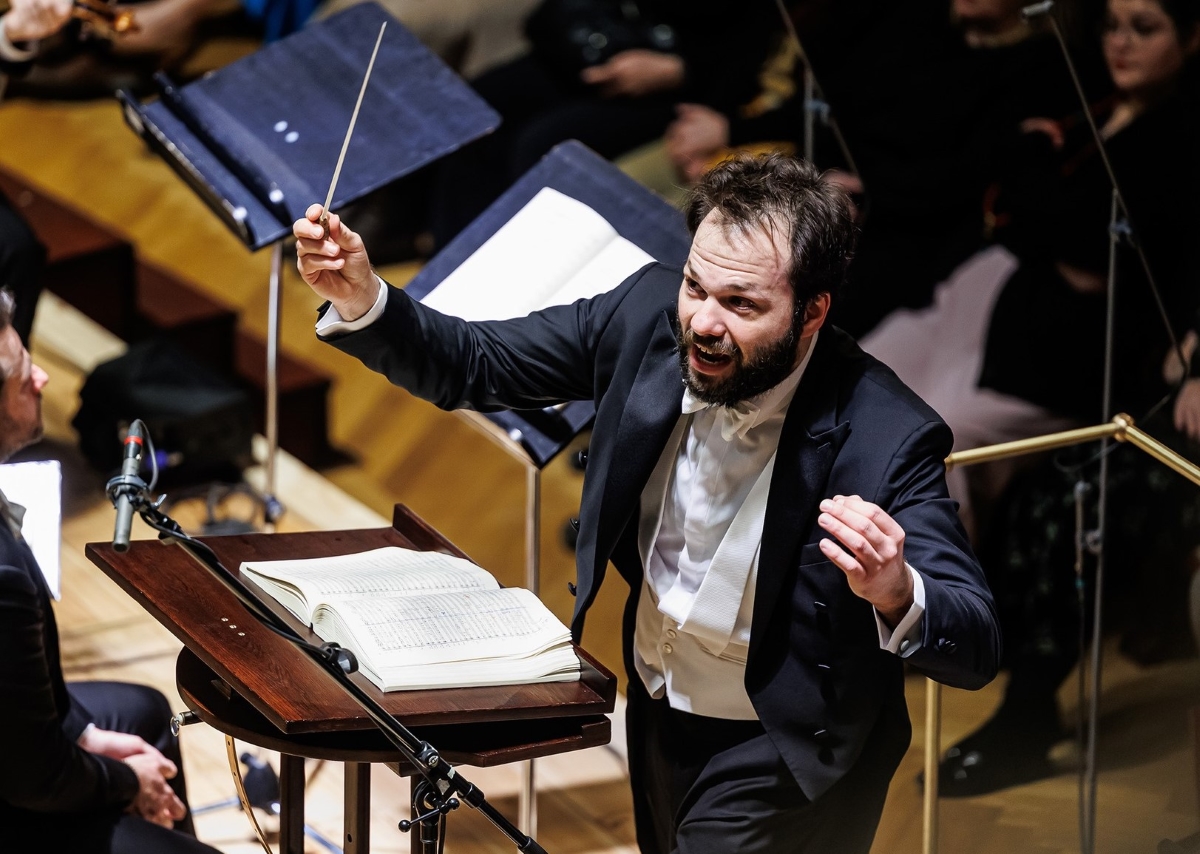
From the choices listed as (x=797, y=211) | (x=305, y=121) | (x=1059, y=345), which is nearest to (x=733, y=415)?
(x=797, y=211)

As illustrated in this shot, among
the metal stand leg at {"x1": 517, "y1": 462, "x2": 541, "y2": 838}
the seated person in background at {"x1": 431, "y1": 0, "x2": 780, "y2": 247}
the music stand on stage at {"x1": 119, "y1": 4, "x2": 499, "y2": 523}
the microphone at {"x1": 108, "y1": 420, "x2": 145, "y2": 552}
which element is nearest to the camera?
the microphone at {"x1": 108, "y1": 420, "x2": 145, "y2": 552}

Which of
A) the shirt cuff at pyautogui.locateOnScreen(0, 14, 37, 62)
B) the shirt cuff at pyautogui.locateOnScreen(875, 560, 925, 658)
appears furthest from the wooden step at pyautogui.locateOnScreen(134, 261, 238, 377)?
the shirt cuff at pyautogui.locateOnScreen(875, 560, 925, 658)

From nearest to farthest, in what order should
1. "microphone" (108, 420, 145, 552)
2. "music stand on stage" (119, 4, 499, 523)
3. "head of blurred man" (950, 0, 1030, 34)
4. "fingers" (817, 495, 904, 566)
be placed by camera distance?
1. "microphone" (108, 420, 145, 552)
2. "fingers" (817, 495, 904, 566)
3. "music stand on stage" (119, 4, 499, 523)
4. "head of blurred man" (950, 0, 1030, 34)

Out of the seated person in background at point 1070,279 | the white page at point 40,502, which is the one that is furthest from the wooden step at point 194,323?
the white page at point 40,502

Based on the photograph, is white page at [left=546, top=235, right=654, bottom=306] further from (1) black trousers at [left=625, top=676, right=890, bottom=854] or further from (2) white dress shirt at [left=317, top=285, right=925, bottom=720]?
(1) black trousers at [left=625, top=676, right=890, bottom=854]

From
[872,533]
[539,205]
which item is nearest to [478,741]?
[872,533]

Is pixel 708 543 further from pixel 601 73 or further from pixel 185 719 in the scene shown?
pixel 601 73

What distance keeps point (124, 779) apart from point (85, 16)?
1.91 metres

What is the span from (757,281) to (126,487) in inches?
31.0

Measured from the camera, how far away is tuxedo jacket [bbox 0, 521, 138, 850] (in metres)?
1.98

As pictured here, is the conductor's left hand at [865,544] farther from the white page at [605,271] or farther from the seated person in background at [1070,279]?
the seated person in background at [1070,279]

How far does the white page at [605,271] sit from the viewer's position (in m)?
2.65

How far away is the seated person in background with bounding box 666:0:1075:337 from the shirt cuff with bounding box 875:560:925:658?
2.28 meters

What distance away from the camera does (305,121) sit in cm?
314
